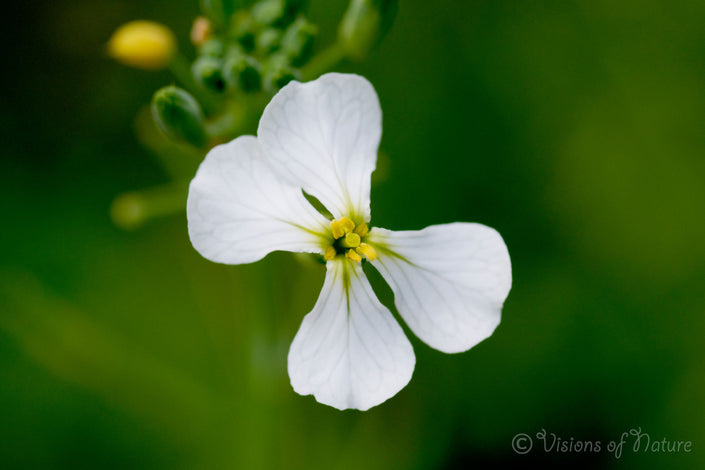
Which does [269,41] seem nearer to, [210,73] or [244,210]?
[210,73]

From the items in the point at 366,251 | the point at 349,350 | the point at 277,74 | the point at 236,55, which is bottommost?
the point at 349,350

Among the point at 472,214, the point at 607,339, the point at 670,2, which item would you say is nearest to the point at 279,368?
the point at 472,214

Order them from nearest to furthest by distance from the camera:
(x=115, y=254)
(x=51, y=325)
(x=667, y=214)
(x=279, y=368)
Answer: (x=279, y=368) → (x=51, y=325) → (x=667, y=214) → (x=115, y=254)

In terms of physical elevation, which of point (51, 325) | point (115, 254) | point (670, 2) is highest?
point (670, 2)

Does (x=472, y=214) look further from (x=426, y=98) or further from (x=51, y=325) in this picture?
(x=51, y=325)

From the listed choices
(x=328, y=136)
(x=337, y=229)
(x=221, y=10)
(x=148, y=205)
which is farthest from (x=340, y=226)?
(x=148, y=205)
